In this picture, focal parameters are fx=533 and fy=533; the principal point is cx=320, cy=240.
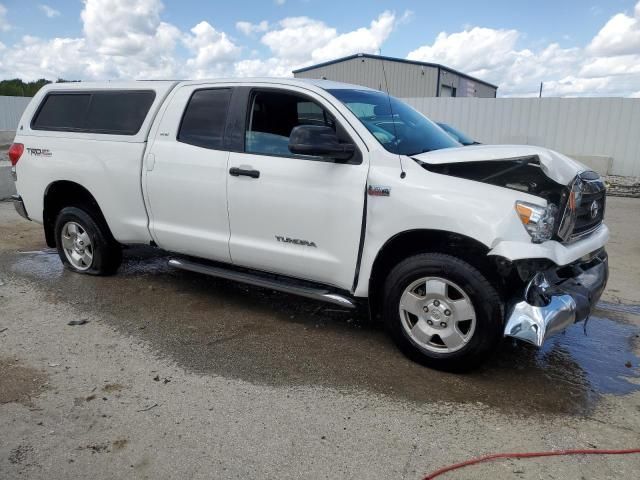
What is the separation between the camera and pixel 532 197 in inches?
130

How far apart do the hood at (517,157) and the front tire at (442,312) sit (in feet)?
2.09

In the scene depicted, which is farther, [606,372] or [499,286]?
[606,372]

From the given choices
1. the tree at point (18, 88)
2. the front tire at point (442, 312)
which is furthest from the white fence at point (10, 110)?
the front tire at point (442, 312)

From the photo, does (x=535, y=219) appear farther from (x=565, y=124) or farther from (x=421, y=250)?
(x=565, y=124)

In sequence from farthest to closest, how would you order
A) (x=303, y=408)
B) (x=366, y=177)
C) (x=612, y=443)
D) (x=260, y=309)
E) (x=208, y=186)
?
(x=260, y=309) → (x=208, y=186) → (x=366, y=177) → (x=303, y=408) → (x=612, y=443)

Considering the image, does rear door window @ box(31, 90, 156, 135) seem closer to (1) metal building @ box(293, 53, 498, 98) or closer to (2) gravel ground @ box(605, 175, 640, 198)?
(2) gravel ground @ box(605, 175, 640, 198)

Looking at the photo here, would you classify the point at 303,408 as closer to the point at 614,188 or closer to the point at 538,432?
the point at 538,432

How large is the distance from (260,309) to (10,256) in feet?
12.2

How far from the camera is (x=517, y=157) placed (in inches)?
132

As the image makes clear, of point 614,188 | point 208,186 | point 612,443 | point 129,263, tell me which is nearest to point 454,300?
point 612,443

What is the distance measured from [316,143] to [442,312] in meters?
1.42

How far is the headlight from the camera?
3217 mm

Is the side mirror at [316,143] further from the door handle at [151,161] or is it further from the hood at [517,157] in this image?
the door handle at [151,161]

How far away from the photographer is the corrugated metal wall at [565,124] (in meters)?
14.9
